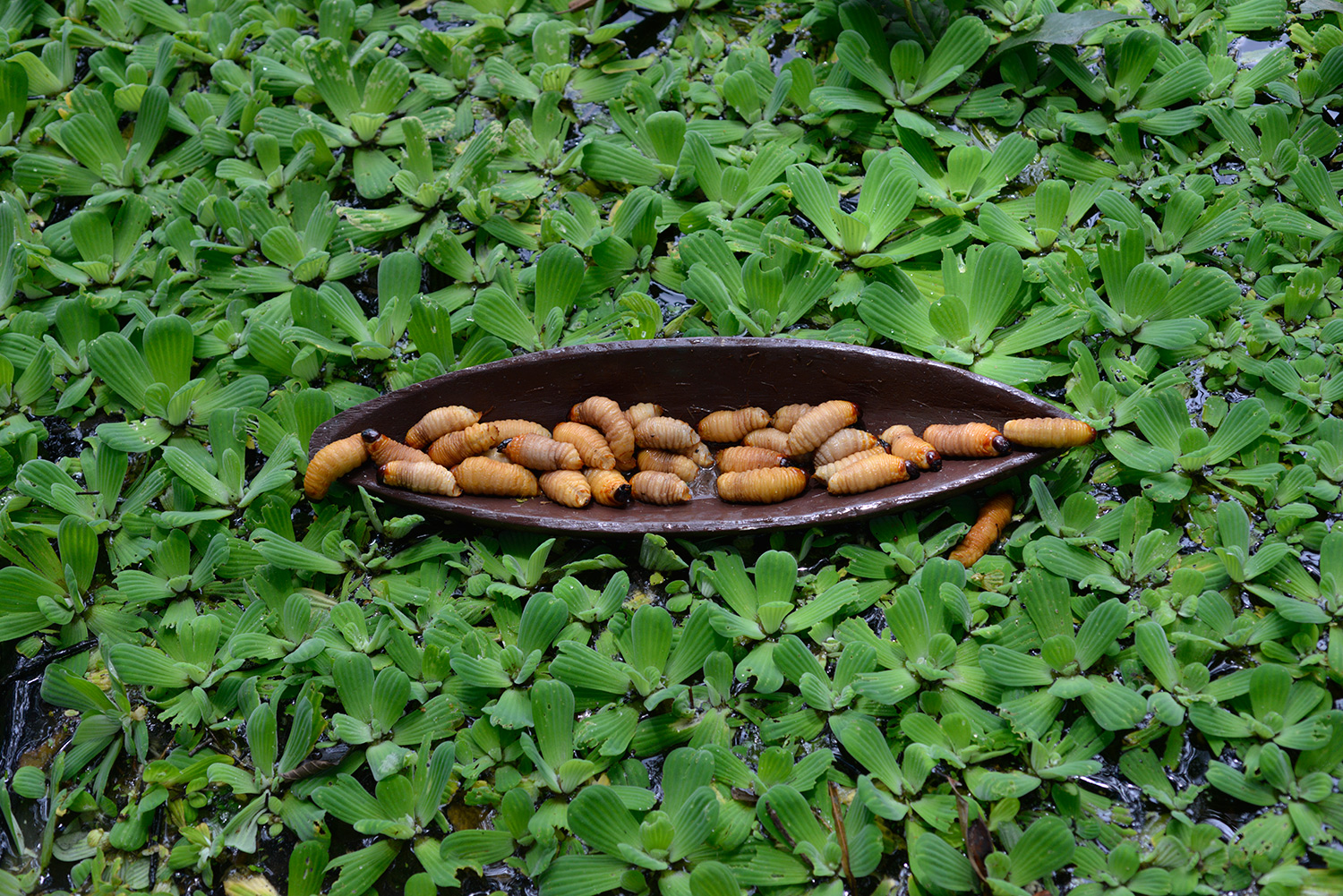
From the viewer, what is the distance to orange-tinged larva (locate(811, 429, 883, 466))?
1.75 m

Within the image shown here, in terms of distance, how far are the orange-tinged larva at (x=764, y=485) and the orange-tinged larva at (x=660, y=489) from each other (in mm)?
79

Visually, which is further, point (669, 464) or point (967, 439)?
point (669, 464)

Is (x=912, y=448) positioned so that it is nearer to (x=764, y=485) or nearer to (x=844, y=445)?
(x=844, y=445)

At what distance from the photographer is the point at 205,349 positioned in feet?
6.59

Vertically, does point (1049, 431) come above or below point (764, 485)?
above

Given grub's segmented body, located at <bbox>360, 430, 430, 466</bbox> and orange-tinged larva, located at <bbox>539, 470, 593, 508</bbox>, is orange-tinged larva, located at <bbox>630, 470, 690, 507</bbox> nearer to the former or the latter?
orange-tinged larva, located at <bbox>539, 470, 593, 508</bbox>

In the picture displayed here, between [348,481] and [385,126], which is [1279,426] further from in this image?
[385,126]

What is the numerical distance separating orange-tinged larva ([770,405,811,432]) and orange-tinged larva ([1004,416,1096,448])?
0.39m

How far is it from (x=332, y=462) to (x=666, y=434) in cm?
65

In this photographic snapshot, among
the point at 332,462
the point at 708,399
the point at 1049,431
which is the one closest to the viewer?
the point at 1049,431

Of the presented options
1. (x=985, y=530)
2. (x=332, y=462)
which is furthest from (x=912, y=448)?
(x=332, y=462)

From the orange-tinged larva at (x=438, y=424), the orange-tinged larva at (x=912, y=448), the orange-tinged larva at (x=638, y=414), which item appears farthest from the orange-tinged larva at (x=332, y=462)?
the orange-tinged larva at (x=912, y=448)

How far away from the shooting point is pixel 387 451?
5.87 feet

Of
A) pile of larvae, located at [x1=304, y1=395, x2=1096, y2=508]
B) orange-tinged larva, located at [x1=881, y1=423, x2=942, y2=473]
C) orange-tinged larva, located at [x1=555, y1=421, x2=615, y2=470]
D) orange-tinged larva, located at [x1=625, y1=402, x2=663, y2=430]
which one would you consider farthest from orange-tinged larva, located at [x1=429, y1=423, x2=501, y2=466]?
orange-tinged larva, located at [x1=881, y1=423, x2=942, y2=473]
